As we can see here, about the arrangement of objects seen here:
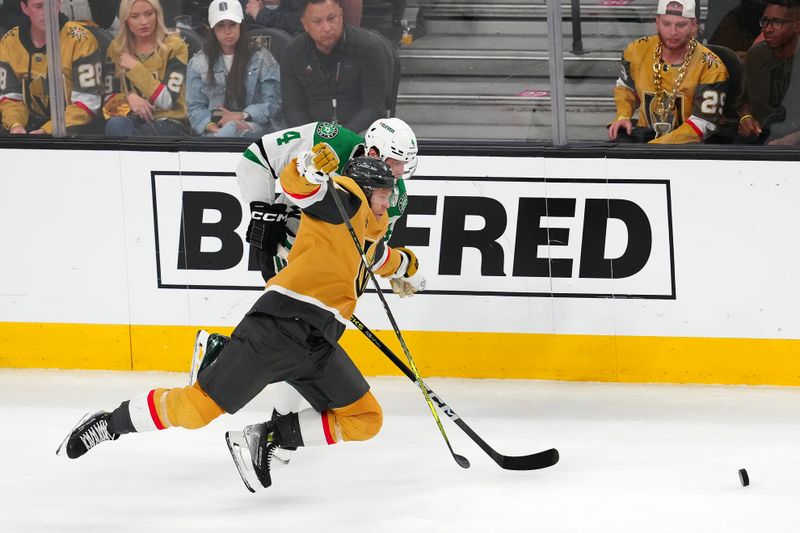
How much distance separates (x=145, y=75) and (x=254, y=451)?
6.11 feet

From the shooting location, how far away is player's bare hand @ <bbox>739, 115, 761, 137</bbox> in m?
4.43

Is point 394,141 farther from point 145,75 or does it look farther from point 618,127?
point 145,75

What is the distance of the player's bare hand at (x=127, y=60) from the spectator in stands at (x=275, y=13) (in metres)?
0.52

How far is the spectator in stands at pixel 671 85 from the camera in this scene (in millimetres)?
4438

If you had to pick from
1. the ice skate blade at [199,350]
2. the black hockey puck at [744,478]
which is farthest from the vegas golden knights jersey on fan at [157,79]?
the black hockey puck at [744,478]

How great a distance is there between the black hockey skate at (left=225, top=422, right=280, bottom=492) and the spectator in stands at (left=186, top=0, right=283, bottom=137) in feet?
4.97

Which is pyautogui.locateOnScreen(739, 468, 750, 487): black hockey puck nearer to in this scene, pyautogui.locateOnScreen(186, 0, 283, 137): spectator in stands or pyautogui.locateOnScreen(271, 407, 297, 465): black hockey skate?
pyautogui.locateOnScreen(271, 407, 297, 465): black hockey skate

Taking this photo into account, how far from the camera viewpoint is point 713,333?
4.54 metres

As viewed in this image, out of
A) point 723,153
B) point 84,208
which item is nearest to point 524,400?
point 723,153

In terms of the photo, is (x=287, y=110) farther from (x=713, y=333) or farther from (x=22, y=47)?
(x=713, y=333)

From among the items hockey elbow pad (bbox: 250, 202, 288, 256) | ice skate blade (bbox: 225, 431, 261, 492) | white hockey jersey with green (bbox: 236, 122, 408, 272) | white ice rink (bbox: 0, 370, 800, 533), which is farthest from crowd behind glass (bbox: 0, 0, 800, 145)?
ice skate blade (bbox: 225, 431, 261, 492)

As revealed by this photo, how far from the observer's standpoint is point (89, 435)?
3561 millimetres

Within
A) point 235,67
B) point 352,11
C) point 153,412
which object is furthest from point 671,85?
point 153,412

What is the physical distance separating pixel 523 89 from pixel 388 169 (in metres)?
1.38
